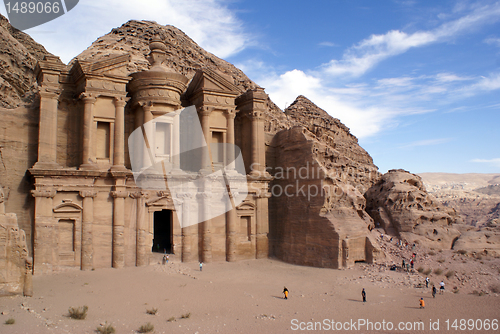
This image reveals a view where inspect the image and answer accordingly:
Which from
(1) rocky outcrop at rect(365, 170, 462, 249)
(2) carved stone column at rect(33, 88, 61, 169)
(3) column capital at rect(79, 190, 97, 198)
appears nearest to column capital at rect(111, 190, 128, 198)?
(3) column capital at rect(79, 190, 97, 198)

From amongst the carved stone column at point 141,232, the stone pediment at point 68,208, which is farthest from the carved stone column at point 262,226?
the stone pediment at point 68,208

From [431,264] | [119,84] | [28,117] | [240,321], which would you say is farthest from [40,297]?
[431,264]

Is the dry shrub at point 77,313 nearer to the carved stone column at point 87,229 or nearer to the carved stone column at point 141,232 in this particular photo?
the carved stone column at point 87,229

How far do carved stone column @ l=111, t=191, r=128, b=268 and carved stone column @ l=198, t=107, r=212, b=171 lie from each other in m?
5.11

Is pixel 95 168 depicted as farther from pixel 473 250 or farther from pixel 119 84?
pixel 473 250

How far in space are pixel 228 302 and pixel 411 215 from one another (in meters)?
16.6

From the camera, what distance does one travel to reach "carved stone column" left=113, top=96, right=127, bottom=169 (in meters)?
20.3

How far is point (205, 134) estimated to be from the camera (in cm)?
2323

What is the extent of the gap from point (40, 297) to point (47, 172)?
6.81 metres

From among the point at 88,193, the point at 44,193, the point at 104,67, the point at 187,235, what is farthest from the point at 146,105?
the point at 187,235

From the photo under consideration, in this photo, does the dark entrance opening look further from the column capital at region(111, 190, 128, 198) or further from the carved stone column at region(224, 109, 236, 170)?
the column capital at region(111, 190, 128, 198)

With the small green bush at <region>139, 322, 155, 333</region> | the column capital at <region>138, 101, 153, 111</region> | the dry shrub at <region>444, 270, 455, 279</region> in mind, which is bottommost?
the dry shrub at <region>444, 270, 455, 279</region>

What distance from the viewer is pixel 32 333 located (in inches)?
409

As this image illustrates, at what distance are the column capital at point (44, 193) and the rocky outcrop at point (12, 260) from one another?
16.8ft
